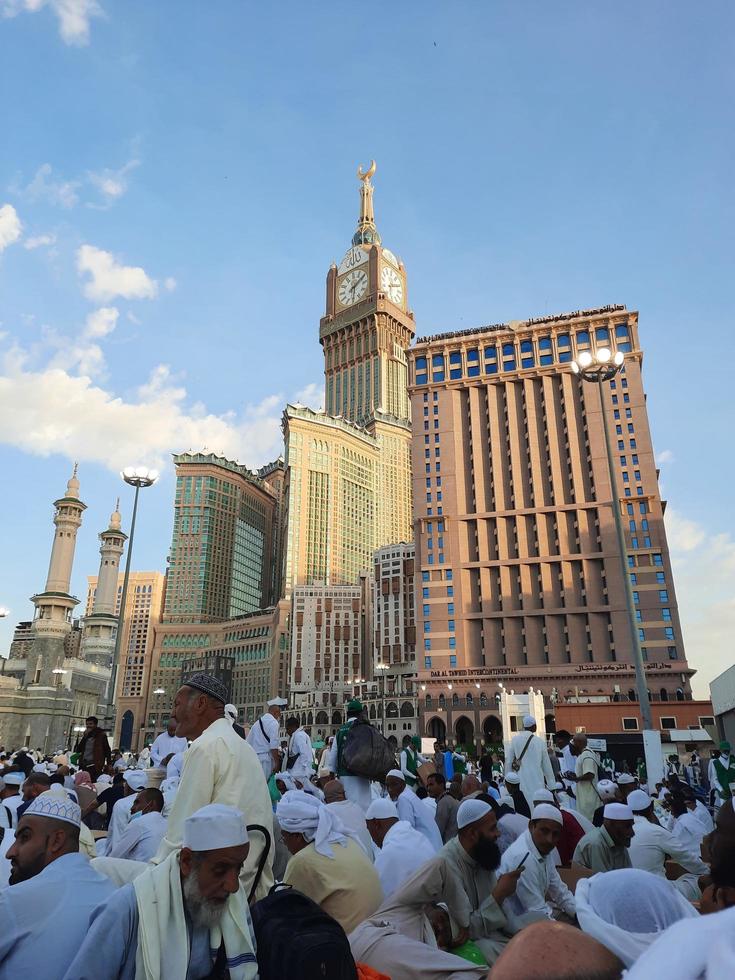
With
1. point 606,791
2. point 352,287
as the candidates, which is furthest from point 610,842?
point 352,287

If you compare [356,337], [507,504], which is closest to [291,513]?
[356,337]

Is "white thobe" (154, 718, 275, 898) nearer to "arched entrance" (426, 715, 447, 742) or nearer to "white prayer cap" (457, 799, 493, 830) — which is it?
"white prayer cap" (457, 799, 493, 830)

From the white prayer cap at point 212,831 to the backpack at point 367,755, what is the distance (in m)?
4.75

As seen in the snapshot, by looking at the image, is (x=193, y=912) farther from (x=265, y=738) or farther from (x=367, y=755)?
(x=265, y=738)

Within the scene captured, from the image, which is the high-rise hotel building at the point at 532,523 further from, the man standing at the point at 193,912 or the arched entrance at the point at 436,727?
the man standing at the point at 193,912

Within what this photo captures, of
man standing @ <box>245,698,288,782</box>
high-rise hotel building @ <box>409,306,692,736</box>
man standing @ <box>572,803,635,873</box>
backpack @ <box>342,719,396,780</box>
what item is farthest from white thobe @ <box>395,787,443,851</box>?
high-rise hotel building @ <box>409,306,692,736</box>

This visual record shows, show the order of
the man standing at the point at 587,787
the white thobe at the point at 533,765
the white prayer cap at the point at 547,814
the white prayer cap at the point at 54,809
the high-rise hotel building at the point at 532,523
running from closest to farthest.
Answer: the white prayer cap at the point at 54,809
the white prayer cap at the point at 547,814
the man standing at the point at 587,787
the white thobe at the point at 533,765
the high-rise hotel building at the point at 532,523

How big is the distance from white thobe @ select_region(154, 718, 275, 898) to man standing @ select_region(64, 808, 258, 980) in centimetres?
61

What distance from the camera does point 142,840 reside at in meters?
5.79

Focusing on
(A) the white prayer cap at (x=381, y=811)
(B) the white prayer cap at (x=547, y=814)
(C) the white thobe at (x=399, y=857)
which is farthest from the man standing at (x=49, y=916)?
(A) the white prayer cap at (x=381, y=811)

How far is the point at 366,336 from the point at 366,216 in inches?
1521

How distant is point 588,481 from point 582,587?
11772mm

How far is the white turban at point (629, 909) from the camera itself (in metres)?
2.07

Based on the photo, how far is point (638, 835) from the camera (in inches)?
258
